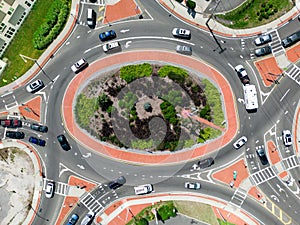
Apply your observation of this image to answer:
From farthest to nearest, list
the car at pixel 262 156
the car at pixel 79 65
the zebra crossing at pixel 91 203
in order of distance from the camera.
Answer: the zebra crossing at pixel 91 203
the car at pixel 79 65
the car at pixel 262 156

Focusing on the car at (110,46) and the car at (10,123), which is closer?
the car at (110,46)

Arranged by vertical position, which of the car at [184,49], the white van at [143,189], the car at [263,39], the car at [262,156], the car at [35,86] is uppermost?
the car at [263,39]

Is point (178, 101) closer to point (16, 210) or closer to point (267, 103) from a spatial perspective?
point (267, 103)

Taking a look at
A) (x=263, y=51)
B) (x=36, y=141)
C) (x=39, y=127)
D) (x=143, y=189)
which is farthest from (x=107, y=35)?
(x=143, y=189)

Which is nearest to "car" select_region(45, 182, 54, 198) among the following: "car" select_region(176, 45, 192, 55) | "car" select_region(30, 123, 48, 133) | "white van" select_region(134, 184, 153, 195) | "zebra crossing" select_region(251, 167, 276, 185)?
"car" select_region(30, 123, 48, 133)

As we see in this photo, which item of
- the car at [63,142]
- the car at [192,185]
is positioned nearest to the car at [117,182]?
the car at [63,142]

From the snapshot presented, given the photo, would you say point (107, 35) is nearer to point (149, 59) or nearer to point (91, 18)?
point (91, 18)

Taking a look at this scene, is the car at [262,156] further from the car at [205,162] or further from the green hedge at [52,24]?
the green hedge at [52,24]
